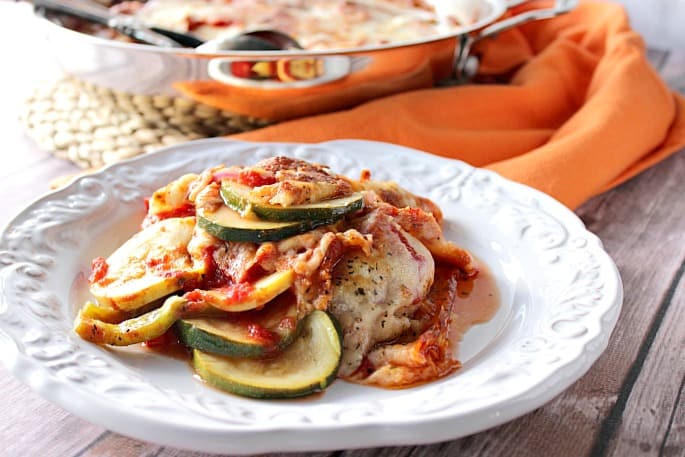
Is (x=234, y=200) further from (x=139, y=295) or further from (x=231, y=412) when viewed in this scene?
(x=231, y=412)

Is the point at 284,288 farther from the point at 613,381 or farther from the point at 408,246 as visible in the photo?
the point at 613,381

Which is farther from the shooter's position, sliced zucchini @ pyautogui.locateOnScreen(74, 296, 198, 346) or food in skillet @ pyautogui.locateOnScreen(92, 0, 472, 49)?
food in skillet @ pyautogui.locateOnScreen(92, 0, 472, 49)

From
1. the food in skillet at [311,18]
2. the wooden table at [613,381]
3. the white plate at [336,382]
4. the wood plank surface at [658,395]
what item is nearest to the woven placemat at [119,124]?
the wooden table at [613,381]

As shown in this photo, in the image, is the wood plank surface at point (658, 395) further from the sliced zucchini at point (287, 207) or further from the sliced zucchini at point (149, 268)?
the sliced zucchini at point (149, 268)

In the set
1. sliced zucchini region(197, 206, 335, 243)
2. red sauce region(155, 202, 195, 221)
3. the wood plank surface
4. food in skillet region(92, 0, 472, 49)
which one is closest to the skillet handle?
food in skillet region(92, 0, 472, 49)

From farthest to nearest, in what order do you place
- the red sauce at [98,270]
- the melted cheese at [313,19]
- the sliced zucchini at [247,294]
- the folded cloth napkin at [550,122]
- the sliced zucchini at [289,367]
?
the melted cheese at [313,19]
the folded cloth napkin at [550,122]
the red sauce at [98,270]
the sliced zucchini at [247,294]
the sliced zucchini at [289,367]

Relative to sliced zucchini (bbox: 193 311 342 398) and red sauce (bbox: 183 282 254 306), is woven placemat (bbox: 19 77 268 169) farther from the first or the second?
sliced zucchini (bbox: 193 311 342 398)

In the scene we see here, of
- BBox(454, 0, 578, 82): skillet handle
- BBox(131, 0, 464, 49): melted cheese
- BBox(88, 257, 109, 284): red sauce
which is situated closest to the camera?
BBox(88, 257, 109, 284): red sauce
